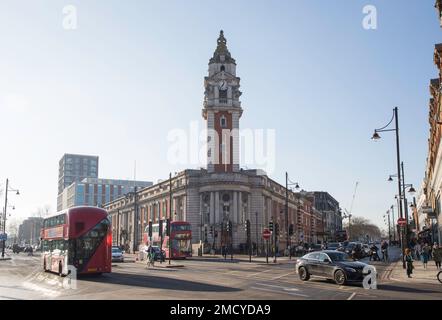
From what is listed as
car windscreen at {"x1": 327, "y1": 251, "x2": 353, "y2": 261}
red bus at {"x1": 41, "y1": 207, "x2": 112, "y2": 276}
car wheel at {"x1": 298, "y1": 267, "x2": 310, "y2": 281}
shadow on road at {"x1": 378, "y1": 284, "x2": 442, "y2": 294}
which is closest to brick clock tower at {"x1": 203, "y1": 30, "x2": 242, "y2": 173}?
red bus at {"x1": 41, "y1": 207, "x2": 112, "y2": 276}

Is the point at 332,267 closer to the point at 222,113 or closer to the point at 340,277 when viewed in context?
the point at 340,277

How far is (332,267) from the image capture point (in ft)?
74.7

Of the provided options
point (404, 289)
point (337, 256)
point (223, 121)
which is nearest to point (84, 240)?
point (337, 256)

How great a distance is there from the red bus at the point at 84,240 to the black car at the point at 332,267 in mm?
10846

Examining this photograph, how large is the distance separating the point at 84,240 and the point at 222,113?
190 feet

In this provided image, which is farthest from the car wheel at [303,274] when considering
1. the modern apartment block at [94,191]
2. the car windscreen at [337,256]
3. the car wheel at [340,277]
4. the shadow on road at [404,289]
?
the modern apartment block at [94,191]

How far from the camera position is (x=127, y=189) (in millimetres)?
181250

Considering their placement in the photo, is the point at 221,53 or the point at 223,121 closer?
the point at 223,121

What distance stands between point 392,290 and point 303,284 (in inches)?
163

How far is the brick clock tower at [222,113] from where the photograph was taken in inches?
3120

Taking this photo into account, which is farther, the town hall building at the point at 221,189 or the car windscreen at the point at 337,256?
the town hall building at the point at 221,189

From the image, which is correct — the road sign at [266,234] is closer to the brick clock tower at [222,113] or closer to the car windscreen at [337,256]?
the car windscreen at [337,256]

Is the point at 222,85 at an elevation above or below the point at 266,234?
above
